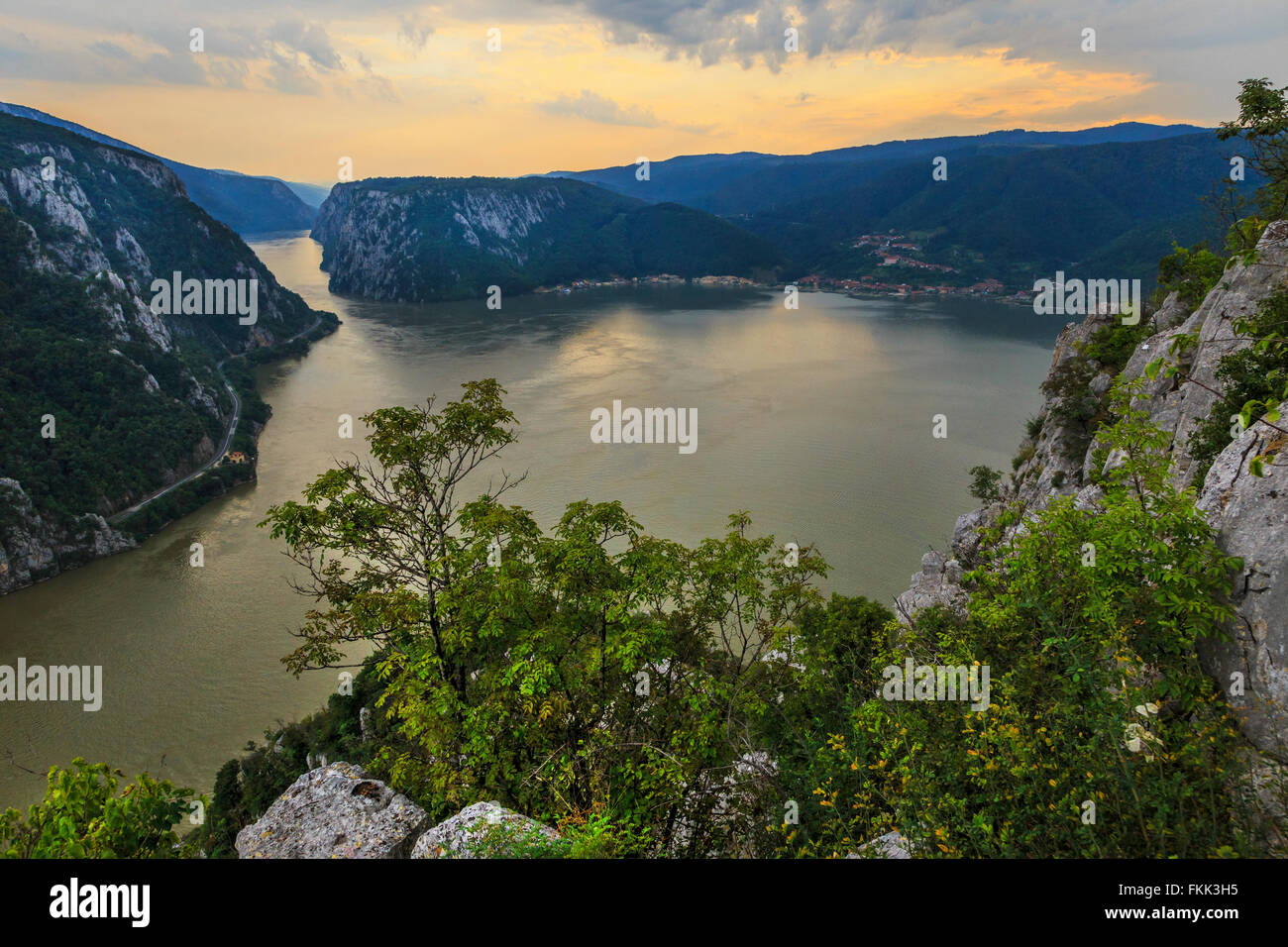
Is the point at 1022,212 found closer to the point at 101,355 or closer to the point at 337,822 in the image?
the point at 101,355

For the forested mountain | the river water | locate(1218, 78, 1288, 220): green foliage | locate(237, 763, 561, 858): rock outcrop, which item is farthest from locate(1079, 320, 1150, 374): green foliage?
the forested mountain

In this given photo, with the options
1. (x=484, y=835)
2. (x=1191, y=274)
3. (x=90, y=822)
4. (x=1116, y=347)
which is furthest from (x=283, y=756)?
(x=1191, y=274)

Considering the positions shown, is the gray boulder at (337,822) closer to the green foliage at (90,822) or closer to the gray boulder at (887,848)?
the green foliage at (90,822)

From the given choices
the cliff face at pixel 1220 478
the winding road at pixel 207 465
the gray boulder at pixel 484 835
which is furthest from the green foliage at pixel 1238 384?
the winding road at pixel 207 465

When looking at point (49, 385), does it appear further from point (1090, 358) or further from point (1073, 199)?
point (1073, 199)

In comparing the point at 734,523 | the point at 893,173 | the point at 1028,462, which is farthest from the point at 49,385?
the point at 893,173

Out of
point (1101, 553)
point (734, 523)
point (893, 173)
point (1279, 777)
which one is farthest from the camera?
point (893, 173)
